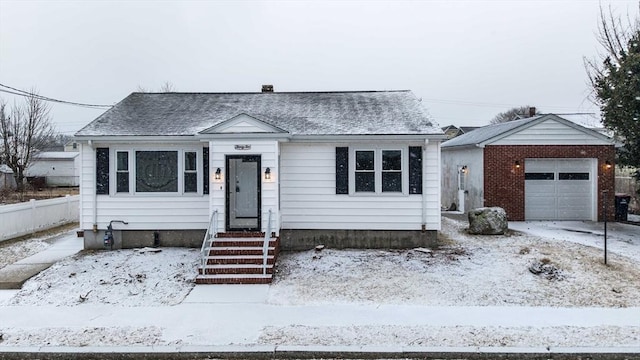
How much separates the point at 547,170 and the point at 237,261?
40.9ft

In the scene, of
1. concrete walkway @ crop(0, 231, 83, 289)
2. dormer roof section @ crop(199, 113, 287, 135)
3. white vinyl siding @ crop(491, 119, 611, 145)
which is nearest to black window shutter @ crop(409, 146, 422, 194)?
dormer roof section @ crop(199, 113, 287, 135)

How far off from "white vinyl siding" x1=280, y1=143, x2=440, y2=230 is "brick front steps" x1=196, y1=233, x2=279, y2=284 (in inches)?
57.1

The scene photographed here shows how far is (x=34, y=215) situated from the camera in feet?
46.3

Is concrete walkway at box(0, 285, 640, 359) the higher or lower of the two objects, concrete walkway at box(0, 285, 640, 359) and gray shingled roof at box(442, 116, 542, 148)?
the lower

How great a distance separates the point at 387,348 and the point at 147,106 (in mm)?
11138

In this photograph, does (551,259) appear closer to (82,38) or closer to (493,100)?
(82,38)

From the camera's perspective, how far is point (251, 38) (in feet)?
118

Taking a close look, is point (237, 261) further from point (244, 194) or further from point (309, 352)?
point (309, 352)

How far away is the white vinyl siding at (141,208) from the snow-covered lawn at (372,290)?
825 millimetres

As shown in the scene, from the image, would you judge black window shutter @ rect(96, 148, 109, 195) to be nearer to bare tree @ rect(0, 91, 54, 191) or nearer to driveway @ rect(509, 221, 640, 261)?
driveway @ rect(509, 221, 640, 261)

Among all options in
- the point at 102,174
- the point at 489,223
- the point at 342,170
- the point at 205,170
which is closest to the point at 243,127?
the point at 205,170

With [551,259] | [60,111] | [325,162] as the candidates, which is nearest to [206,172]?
[325,162]

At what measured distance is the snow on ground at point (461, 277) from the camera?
7.60 metres

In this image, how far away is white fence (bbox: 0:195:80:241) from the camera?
1271 cm
